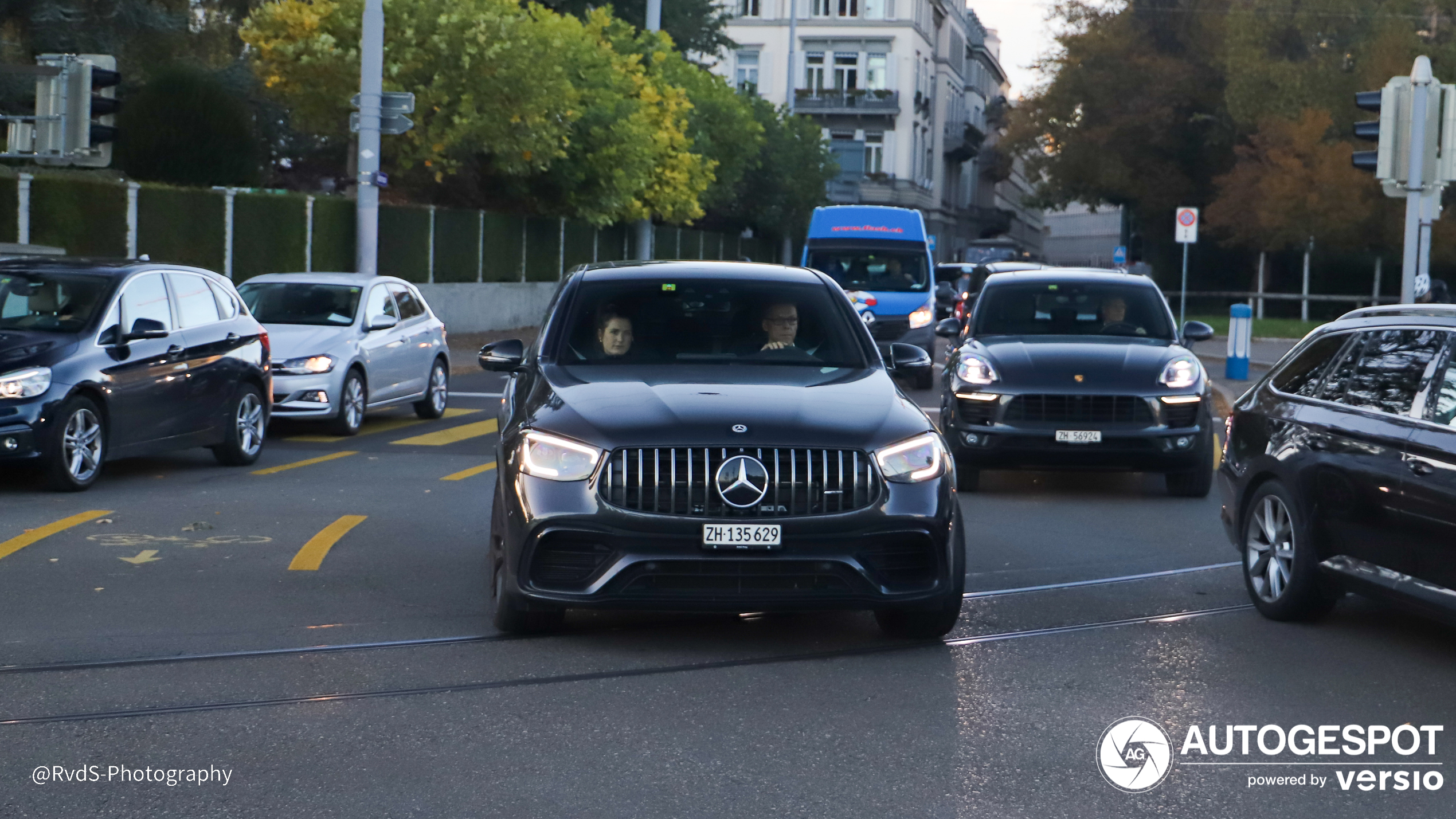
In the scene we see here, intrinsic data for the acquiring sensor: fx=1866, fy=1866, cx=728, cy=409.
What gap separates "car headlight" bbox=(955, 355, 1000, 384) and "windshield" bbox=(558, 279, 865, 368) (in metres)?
4.39

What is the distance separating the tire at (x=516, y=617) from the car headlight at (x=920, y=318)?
19059 mm

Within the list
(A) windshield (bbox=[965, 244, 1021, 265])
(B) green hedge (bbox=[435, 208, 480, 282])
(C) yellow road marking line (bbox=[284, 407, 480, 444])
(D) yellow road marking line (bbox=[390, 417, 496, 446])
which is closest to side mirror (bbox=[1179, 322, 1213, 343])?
(D) yellow road marking line (bbox=[390, 417, 496, 446])

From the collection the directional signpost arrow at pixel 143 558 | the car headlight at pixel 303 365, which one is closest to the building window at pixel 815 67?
the car headlight at pixel 303 365

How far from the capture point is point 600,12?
4178 cm

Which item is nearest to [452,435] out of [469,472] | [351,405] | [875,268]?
[351,405]

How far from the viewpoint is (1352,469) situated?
7457 millimetres

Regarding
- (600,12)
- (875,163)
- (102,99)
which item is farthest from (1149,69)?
(102,99)

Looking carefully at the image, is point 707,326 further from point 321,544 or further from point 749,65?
point 749,65

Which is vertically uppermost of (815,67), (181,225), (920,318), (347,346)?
(815,67)

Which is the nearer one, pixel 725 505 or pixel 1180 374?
pixel 725 505

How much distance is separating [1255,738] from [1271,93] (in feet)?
156

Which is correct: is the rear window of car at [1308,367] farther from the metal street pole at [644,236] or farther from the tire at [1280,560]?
the metal street pole at [644,236]

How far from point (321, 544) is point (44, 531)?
154 centimetres

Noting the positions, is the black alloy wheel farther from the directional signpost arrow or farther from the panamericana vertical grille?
the directional signpost arrow
